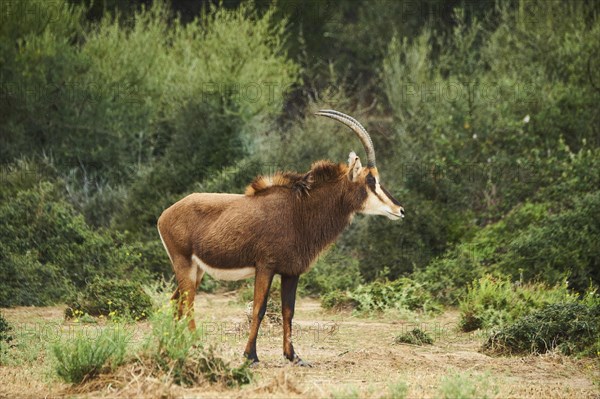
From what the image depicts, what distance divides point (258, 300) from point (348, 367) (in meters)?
1.19

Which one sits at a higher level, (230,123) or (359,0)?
(359,0)

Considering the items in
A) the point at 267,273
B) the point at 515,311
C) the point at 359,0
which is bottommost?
the point at 515,311

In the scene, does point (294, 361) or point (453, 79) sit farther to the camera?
point (453, 79)

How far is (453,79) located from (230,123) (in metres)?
5.91

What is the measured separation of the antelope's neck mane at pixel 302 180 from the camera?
996 centimetres

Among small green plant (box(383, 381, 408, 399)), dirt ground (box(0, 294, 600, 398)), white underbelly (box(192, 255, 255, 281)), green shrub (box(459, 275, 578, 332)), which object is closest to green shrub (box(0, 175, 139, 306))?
dirt ground (box(0, 294, 600, 398))

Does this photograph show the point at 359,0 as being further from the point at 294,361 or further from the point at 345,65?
the point at 294,361

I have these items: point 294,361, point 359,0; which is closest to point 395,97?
point 359,0

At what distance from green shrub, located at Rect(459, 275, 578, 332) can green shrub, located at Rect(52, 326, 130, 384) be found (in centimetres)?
587

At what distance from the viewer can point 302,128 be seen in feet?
76.5

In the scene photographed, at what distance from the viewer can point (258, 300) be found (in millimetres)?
9492

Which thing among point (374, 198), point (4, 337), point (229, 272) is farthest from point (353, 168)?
point (4, 337)

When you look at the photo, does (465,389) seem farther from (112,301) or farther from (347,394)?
(112,301)

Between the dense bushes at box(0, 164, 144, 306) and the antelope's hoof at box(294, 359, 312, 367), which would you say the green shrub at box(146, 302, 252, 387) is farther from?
the dense bushes at box(0, 164, 144, 306)
